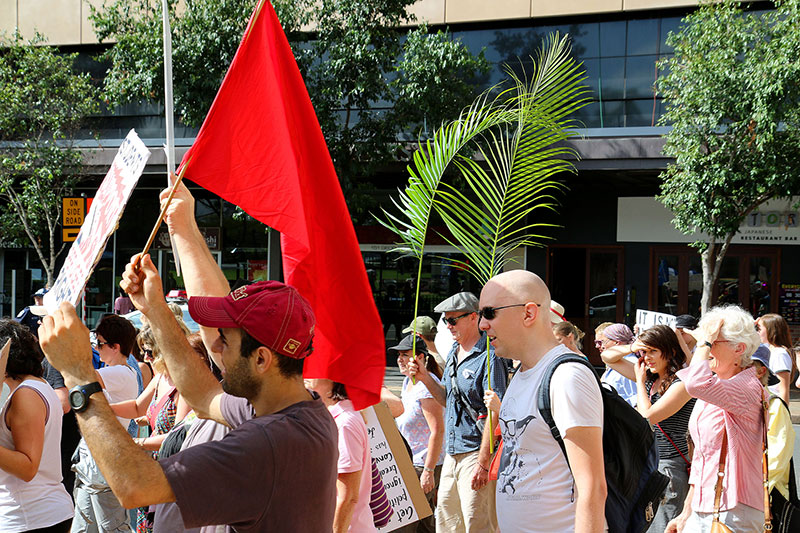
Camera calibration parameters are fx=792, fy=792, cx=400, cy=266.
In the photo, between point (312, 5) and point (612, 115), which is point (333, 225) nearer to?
point (312, 5)

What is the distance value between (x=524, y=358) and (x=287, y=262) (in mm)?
1044

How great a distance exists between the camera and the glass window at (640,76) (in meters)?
18.3

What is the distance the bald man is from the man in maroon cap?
968 millimetres

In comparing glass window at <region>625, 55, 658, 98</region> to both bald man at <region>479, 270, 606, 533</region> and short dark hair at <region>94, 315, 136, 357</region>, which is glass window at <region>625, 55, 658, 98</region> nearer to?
short dark hair at <region>94, 315, 136, 357</region>

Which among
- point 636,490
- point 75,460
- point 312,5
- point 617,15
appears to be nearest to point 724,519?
point 636,490

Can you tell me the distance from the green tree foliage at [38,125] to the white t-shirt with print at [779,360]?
15.3 meters

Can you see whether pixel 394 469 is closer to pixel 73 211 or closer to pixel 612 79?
pixel 73 211

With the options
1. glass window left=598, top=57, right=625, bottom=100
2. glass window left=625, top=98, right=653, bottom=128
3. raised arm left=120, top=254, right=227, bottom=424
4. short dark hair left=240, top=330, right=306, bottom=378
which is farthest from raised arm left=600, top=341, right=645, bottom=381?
glass window left=598, top=57, right=625, bottom=100

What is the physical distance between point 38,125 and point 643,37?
1457 cm

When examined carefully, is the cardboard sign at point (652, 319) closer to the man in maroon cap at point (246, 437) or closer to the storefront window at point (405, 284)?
the man in maroon cap at point (246, 437)

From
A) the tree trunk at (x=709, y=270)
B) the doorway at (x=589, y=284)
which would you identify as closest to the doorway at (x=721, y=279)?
the doorway at (x=589, y=284)

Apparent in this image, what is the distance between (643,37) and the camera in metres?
18.4

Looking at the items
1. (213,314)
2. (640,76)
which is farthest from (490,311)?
(640,76)

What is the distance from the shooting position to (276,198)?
131 inches
